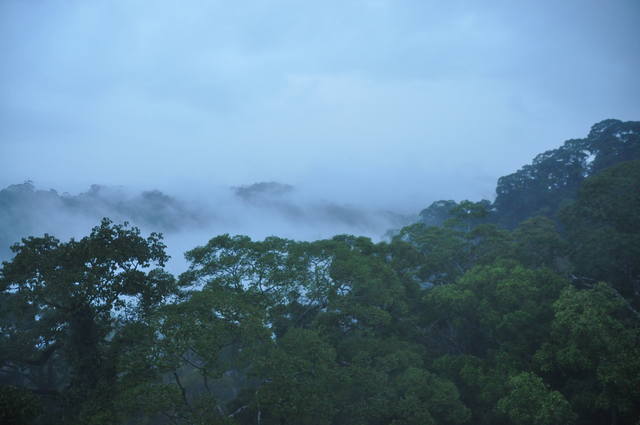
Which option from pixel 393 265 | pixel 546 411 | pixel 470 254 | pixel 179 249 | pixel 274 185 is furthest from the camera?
pixel 274 185

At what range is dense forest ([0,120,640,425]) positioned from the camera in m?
12.1

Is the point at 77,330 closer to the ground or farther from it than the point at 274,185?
closer to the ground

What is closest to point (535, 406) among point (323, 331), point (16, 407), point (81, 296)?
point (323, 331)

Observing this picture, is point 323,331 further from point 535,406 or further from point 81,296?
point 81,296

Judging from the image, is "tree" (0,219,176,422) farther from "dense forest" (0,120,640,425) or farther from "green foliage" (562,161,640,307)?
"green foliage" (562,161,640,307)

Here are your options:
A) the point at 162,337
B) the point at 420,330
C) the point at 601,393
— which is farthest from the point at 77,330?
the point at 601,393

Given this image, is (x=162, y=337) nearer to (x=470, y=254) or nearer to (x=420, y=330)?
(x=420, y=330)

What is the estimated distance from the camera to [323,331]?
18.0 m

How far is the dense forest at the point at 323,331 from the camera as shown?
1208 cm

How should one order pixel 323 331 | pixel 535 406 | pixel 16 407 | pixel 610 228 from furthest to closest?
1. pixel 610 228
2. pixel 323 331
3. pixel 535 406
4. pixel 16 407

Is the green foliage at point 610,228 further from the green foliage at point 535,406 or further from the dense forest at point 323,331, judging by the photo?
the green foliage at point 535,406

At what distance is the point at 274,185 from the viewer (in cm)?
16625

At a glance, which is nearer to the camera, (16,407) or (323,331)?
(16,407)

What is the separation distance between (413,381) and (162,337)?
10.2m
